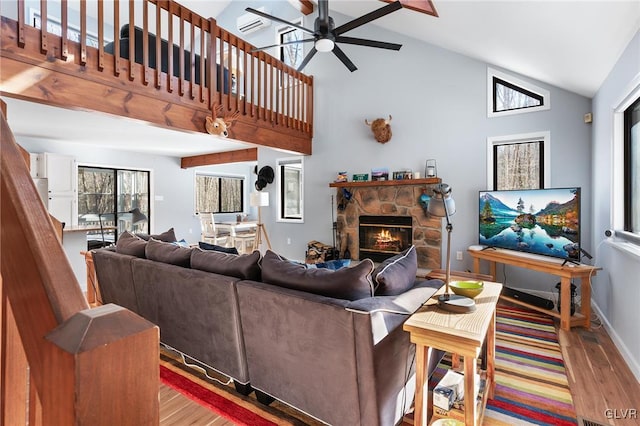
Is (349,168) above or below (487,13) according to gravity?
below

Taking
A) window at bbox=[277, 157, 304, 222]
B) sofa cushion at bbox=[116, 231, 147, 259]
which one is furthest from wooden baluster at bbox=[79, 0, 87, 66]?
window at bbox=[277, 157, 304, 222]

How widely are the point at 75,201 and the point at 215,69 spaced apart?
13.4 ft

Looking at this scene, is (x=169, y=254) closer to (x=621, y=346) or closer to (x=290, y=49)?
(x=621, y=346)

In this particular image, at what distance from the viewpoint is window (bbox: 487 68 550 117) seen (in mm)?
4223

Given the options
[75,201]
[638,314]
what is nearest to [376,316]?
[638,314]

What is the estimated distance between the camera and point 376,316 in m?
1.50

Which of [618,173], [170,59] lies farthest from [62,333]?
[618,173]

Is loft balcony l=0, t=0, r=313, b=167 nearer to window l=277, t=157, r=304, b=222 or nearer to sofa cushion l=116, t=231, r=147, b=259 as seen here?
sofa cushion l=116, t=231, r=147, b=259

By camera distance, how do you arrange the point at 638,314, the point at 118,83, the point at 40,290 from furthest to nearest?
the point at 118,83, the point at 638,314, the point at 40,290

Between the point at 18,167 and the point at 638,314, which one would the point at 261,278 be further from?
the point at 638,314

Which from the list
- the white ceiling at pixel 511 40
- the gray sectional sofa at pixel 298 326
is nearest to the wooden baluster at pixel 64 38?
the white ceiling at pixel 511 40

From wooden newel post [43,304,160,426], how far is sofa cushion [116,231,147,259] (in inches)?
105

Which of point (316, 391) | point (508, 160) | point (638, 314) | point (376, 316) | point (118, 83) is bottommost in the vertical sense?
point (316, 391)

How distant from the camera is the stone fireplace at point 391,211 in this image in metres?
4.85
